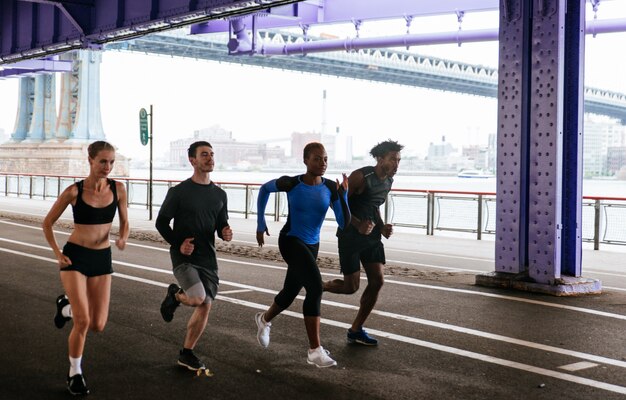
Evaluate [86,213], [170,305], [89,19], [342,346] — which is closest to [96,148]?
[86,213]

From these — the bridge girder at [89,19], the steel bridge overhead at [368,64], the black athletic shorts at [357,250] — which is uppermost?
the steel bridge overhead at [368,64]

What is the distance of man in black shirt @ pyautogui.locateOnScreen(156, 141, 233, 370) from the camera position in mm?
6074

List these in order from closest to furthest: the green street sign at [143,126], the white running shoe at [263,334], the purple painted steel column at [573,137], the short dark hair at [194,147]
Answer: the short dark hair at [194,147] → the white running shoe at [263,334] → the purple painted steel column at [573,137] → the green street sign at [143,126]

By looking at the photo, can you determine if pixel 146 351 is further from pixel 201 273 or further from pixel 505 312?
pixel 505 312

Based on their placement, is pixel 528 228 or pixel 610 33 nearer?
pixel 528 228

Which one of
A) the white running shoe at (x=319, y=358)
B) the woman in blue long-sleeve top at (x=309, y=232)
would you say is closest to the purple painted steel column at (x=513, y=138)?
the woman in blue long-sleeve top at (x=309, y=232)

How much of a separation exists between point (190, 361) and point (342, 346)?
5.09 feet

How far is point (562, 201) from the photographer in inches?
420

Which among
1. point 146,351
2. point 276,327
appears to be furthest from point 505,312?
point 146,351

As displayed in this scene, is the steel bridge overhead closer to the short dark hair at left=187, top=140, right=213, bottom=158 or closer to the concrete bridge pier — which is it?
the concrete bridge pier

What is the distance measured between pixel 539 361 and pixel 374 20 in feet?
57.4

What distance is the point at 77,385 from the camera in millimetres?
5375

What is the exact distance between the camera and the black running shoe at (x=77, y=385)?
5371mm

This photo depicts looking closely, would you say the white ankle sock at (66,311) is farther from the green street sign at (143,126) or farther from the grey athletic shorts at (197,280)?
the green street sign at (143,126)
